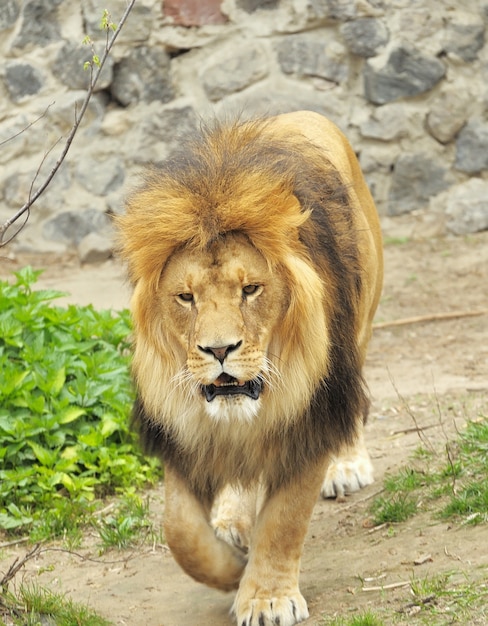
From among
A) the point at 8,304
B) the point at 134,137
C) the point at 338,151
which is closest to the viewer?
the point at 338,151

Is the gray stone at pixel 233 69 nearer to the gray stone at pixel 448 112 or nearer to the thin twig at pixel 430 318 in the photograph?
the gray stone at pixel 448 112

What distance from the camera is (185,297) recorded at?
3236mm

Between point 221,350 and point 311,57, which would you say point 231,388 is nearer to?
point 221,350

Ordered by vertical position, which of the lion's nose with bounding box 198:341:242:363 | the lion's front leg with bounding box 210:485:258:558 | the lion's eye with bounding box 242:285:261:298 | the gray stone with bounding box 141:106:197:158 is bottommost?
the gray stone with bounding box 141:106:197:158

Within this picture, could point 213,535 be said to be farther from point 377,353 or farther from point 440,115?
point 440,115

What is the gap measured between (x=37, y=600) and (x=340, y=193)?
1.69 meters

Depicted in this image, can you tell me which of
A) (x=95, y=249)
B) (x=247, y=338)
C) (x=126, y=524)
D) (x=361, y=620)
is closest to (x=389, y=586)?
(x=361, y=620)

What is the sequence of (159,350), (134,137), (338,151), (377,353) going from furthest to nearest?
(134,137) → (377,353) → (338,151) → (159,350)

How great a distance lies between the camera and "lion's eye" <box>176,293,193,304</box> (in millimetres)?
3223

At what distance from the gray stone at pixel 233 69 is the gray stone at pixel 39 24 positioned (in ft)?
3.70

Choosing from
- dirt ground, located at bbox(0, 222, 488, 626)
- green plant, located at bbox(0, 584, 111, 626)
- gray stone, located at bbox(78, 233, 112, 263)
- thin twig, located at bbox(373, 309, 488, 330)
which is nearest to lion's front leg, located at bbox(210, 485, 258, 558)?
dirt ground, located at bbox(0, 222, 488, 626)

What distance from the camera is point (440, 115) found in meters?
8.12

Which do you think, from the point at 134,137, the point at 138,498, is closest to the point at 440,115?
the point at 134,137

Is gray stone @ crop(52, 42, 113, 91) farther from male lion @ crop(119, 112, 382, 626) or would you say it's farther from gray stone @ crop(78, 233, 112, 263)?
male lion @ crop(119, 112, 382, 626)
